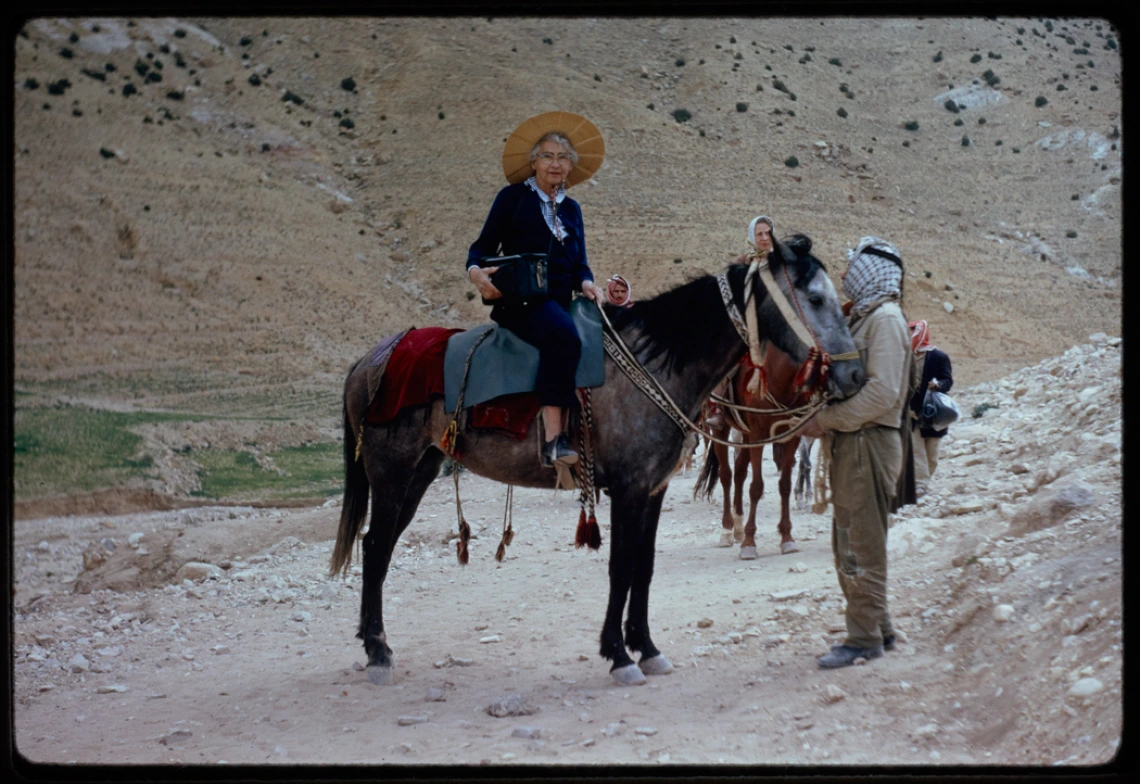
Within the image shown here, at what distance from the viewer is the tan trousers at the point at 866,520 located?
523 centimetres

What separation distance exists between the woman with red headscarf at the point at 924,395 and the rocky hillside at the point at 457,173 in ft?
66.3

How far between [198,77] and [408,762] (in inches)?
2216

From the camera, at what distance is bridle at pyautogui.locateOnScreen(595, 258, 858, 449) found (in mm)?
5086

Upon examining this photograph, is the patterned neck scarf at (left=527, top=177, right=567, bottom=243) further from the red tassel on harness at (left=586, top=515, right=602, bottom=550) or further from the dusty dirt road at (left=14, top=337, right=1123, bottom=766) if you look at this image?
the dusty dirt road at (left=14, top=337, right=1123, bottom=766)

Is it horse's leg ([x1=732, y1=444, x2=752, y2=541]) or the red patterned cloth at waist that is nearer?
the red patterned cloth at waist

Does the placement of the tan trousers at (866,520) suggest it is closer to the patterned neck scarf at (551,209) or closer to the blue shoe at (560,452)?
the blue shoe at (560,452)

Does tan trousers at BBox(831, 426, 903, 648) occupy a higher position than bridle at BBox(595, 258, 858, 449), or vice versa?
bridle at BBox(595, 258, 858, 449)

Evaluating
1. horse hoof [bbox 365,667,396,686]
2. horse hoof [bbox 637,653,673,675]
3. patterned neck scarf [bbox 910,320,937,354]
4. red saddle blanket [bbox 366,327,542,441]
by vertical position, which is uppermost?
patterned neck scarf [bbox 910,320,937,354]

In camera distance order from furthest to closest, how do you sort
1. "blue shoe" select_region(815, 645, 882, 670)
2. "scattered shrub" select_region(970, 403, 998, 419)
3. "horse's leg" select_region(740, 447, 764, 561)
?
1. "scattered shrub" select_region(970, 403, 998, 419)
2. "horse's leg" select_region(740, 447, 764, 561)
3. "blue shoe" select_region(815, 645, 882, 670)

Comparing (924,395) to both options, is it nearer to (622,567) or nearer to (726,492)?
(726,492)

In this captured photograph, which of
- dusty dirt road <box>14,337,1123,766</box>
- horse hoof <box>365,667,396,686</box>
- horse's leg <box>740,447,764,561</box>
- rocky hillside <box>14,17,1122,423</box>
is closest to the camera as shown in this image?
dusty dirt road <box>14,337,1123,766</box>

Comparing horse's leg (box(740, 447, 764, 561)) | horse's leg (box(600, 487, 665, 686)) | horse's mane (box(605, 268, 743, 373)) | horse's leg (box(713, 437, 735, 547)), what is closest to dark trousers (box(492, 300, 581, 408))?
horse's mane (box(605, 268, 743, 373))

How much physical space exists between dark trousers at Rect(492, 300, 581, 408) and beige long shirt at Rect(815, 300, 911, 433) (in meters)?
1.43

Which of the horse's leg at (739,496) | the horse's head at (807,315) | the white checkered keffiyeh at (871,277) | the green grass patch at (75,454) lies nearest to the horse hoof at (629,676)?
the horse's head at (807,315)
